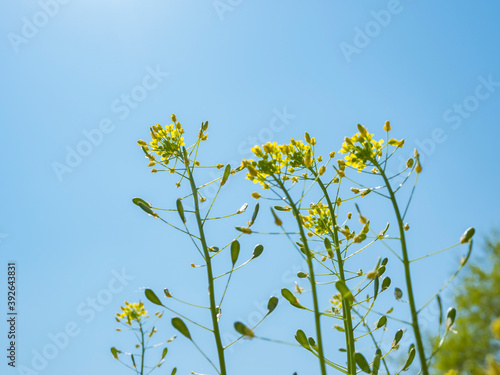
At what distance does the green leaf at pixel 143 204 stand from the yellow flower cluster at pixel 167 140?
0.47 m

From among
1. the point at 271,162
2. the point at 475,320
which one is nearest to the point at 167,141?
the point at 271,162

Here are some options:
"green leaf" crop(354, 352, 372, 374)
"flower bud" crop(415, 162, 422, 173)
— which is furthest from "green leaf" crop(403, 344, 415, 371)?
"flower bud" crop(415, 162, 422, 173)

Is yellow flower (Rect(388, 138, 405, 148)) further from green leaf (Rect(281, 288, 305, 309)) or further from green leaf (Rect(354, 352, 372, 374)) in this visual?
green leaf (Rect(354, 352, 372, 374))

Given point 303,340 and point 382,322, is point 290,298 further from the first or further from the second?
point 382,322

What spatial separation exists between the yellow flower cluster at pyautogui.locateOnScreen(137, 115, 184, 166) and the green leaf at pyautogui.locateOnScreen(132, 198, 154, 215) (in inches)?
18.6

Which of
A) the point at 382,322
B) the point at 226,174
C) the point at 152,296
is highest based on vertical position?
the point at 226,174

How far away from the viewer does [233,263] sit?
93.7 inches

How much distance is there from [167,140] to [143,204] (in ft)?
2.04

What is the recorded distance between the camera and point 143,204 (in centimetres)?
255

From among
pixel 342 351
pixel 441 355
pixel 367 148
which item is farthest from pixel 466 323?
pixel 367 148

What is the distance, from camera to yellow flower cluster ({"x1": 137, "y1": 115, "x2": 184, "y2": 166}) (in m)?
2.99

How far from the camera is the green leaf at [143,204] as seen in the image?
8.36 feet

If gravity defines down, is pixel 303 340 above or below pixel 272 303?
below

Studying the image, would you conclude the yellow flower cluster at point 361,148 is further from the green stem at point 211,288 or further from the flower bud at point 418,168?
the green stem at point 211,288
